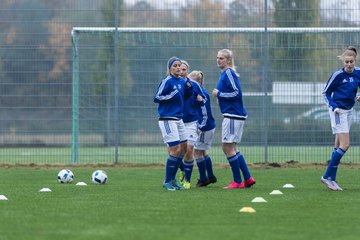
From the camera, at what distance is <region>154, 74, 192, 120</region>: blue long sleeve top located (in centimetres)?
1238

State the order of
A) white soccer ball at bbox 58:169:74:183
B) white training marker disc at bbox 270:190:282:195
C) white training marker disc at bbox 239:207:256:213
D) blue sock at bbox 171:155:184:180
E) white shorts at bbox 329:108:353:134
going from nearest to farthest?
white training marker disc at bbox 239:207:256:213
white training marker disc at bbox 270:190:282:195
white shorts at bbox 329:108:353:134
blue sock at bbox 171:155:184:180
white soccer ball at bbox 58:169:74:183

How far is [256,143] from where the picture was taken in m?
19.0

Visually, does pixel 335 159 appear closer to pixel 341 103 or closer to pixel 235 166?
pixel 341 103

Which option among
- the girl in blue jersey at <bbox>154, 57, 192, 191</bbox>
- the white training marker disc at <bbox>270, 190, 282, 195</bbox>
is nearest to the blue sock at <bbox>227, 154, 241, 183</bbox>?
the girl in blue jersey at <bbox>154, 57, 192, 191</bbox>

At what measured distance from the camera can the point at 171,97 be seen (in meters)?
12.4

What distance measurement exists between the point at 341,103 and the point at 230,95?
1.58 metres

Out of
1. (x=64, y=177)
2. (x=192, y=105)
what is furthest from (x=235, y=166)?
(x=64, y=177)

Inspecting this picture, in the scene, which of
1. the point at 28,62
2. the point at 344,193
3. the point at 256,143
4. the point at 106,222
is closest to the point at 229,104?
the point at 344,193

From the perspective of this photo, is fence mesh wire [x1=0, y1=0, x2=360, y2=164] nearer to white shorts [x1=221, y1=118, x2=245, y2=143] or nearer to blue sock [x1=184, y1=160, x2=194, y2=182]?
blue sock [x1=184, y1=160, x2=194, y2=182]

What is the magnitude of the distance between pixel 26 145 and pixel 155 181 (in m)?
5.82

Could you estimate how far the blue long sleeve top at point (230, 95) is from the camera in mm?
12773

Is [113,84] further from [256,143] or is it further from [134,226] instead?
[134,226]

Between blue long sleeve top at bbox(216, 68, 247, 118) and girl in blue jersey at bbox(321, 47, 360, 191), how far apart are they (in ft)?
4.26

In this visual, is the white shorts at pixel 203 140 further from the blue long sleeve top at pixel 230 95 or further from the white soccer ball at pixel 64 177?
the white soccer ball at pixel 64 177
